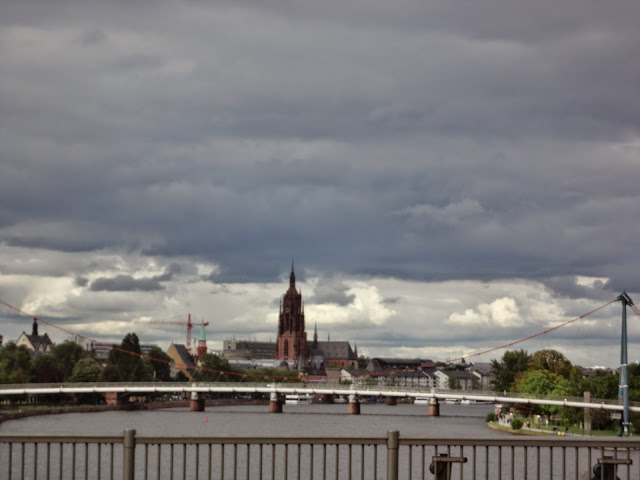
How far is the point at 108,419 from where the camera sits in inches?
3745

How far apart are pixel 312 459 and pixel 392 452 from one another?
1023 mm

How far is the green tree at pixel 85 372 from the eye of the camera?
123500 mm

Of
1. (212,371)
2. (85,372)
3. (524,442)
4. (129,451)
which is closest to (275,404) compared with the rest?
(85,372)

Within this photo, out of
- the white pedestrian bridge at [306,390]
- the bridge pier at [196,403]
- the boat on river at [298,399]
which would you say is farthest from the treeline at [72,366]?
the boat on river at [298,399]

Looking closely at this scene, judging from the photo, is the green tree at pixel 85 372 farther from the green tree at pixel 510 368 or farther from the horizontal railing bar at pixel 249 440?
the horizontal railing bar at pixel 249 440

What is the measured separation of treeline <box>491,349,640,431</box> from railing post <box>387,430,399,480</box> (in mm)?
69228

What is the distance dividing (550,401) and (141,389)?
160ft

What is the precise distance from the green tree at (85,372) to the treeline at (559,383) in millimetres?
51790

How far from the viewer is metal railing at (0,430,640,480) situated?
1281 centimetres

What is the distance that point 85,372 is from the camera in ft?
406

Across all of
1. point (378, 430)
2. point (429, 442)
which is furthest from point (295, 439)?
point (378, 430)

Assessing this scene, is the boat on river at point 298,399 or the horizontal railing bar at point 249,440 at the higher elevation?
the horizontal railing bar at point 249,440

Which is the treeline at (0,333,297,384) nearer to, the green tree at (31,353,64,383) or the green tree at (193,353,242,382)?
the green tree at (31,353,64,383)

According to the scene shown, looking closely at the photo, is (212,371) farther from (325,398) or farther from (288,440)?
(288,440)
